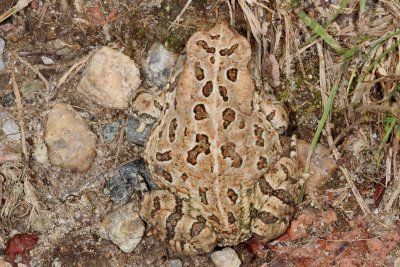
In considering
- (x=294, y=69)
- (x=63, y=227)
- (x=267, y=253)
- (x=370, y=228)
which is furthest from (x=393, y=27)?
(x=63, y=227)

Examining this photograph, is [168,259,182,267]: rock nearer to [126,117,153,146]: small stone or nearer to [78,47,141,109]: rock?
[126,117,153,146]: small stone

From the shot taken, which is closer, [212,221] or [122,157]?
[212,221]

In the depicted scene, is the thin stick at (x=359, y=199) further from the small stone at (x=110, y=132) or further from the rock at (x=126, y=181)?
the small stone at (x=110, y=132)

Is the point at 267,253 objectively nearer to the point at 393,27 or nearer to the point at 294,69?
the point at 294,69

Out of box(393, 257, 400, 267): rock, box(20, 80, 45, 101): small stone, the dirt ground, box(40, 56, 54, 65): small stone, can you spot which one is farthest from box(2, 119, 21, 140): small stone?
box(393, 257, 400, 267): rock

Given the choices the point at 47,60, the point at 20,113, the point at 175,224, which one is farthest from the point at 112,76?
the point at 175,224

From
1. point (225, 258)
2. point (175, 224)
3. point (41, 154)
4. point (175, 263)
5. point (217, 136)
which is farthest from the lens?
point (41, 154)

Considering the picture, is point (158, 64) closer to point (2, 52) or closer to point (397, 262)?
point (2, 52)
